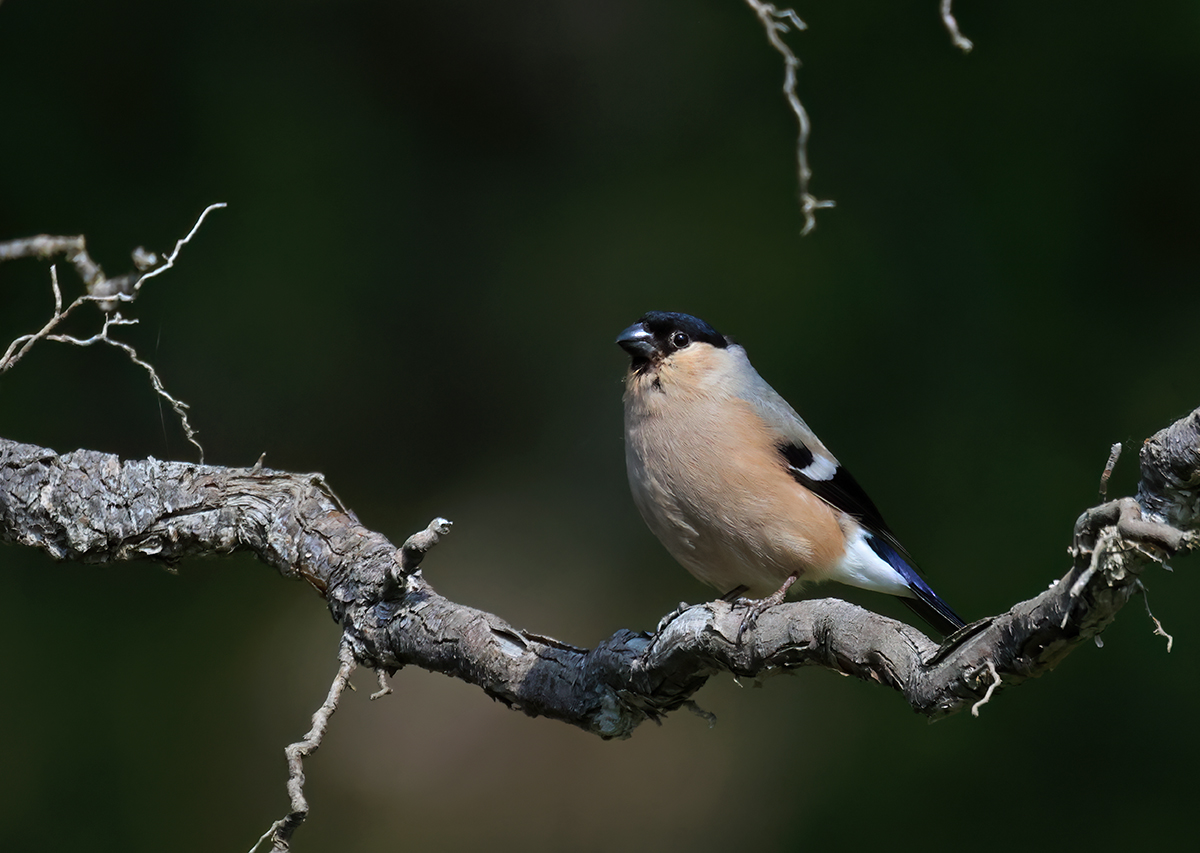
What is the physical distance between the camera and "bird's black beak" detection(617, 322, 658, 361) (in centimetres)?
231

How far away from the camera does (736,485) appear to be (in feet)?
6.77

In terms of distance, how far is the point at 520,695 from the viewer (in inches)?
69.3

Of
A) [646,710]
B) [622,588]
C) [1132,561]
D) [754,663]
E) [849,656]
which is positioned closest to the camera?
[1132,561]

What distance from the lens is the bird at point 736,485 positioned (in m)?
2.06

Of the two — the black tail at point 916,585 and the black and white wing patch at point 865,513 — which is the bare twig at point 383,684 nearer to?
the black and white wing patch at point 865,513

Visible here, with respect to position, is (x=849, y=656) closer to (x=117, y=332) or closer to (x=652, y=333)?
(x=652, y=333)

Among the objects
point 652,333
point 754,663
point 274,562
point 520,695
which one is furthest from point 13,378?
point 754,663

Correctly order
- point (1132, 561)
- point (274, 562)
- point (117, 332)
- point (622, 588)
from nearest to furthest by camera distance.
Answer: point (1132, 561), point (274, 562), point (117, 332), point (622, 588)

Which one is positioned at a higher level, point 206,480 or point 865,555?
point 206,480

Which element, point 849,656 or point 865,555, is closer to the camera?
point 849,656

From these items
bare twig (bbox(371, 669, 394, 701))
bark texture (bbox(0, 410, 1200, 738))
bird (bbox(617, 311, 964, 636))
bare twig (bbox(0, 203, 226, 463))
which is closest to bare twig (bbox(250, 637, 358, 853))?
bare twig (bbox(371, 669, 394, 701))

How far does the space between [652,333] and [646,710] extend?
3.02 feet

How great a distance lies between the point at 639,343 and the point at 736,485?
1.41 ft

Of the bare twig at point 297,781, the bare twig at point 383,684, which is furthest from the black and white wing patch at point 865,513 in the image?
the bare twig at point 297,781
